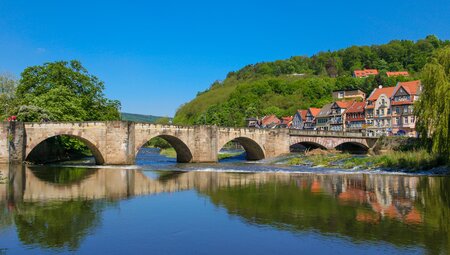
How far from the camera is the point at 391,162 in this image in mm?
41281

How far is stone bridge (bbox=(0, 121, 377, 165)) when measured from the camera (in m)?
44.2

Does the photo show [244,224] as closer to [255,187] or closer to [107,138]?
[255,187]

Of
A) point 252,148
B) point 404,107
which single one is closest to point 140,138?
point 252,148

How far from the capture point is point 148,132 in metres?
50.3

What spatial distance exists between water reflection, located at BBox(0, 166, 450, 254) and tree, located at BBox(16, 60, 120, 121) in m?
25.1

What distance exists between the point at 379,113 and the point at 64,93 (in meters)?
62.7

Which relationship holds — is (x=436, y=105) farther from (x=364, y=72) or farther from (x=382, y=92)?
(x=364, y=72)

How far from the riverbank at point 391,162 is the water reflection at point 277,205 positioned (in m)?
7.98

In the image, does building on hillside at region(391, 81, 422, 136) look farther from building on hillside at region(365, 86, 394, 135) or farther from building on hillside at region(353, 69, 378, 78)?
building on hillside at region(353, 69, 378, 78)

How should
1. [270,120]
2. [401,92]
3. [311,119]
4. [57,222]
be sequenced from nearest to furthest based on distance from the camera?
[57,222]
[401,92]
[311,119]
[270,120]

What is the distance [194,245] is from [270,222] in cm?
387

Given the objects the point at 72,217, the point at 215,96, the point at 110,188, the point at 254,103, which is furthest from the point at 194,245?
the point at 215,96

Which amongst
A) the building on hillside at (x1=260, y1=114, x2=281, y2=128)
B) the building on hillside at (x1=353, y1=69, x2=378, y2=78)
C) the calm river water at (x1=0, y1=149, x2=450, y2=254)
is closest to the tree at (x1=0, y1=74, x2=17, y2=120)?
the calm river water at (x1=0, y1=149, x2=450, y2=254)

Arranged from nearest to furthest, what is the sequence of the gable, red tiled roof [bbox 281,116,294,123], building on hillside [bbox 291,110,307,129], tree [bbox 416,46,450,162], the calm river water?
1. the calm river water
2. tree [bbox 416,46,450,162]
3. the gable
4. building on hillside [bbox 291,110,307,129]
5. red tiled roof [bbox 281,116,294,123]
